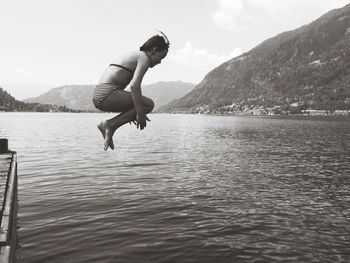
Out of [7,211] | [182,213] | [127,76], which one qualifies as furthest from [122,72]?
[182,213]

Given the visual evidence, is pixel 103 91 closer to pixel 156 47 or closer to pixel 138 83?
pixel 138 83

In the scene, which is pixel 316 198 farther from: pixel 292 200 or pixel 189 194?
pixel 189 194

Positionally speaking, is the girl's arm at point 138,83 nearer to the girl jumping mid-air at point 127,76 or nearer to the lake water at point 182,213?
the girl jumping mid-air at point 127,76

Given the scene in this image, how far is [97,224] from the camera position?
18875mm

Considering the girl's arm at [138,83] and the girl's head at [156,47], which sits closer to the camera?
the girl's arm at [138,83]

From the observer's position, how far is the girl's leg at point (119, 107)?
6031mm

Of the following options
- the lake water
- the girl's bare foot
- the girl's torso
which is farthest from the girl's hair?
the lake water

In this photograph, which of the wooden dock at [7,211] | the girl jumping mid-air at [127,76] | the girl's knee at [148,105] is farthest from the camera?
the wooden dock at [7,211]

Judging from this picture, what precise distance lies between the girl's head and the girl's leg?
682 millimetres

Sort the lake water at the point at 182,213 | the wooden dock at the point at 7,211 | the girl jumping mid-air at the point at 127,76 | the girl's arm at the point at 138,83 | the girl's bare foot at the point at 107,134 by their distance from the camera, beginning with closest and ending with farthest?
the girl's arm at the point at 138,83
the girl jumping mid-air at the point at 127,76
the girl's bare foot at the point at 107,134
the wooden dock at the point at 7,211
the lake water at the point at 182,213

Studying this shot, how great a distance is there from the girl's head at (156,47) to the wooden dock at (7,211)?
178 inches

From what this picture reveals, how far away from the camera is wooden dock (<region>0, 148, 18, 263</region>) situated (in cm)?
757

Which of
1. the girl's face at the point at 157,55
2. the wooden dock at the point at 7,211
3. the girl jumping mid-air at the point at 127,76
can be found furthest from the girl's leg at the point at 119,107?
the wooden dock at the point at 7,211

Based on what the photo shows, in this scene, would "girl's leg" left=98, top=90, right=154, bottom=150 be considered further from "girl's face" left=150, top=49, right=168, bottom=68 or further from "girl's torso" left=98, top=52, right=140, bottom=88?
"girl's face" left=150, top=49, right=168, bottom=68
